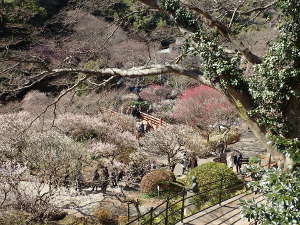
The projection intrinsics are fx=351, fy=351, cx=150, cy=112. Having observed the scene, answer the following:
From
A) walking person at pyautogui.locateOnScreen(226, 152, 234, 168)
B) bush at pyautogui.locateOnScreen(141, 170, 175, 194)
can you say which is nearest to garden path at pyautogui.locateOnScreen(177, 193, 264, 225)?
bush at pyautogui.locateOnScreen(141, 170, 175, 194)

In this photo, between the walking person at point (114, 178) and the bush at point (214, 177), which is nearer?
the bush at point (214, 177)

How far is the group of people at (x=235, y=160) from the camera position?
52.7ft

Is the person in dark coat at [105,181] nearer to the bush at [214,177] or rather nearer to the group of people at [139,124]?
the bush at [214,177]

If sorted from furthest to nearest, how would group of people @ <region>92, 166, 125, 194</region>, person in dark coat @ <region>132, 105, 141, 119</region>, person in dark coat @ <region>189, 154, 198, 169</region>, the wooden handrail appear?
person in dark coat @ <region>132, 105, 141, 119</region> → the wooden handrail → person in dark coat @ <region>189, 154, 198, 169</region> → group of people @ <region>92, 166, 125, 194</region>

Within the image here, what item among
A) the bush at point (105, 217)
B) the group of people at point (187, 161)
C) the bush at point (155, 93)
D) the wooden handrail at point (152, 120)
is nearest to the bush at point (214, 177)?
the bush at point (105, 217)

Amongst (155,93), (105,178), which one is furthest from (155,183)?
(155,93)

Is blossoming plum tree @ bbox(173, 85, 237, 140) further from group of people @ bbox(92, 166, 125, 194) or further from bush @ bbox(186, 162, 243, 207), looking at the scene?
bush @ bbox(186, 162, 243, 207)

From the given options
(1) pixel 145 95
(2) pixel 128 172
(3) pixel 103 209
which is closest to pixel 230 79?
(3) pixel 103 209

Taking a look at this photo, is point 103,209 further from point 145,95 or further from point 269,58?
point 145,95

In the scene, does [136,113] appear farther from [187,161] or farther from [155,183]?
[155,183]

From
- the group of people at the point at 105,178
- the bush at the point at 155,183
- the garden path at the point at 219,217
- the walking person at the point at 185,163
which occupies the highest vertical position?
the garden path at the point at 219,217

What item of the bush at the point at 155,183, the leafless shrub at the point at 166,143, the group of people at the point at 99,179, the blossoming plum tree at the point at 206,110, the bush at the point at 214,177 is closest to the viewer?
the bush at the point at 214,177

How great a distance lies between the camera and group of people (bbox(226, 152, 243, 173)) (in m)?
16.1

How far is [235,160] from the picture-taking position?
16844mm
